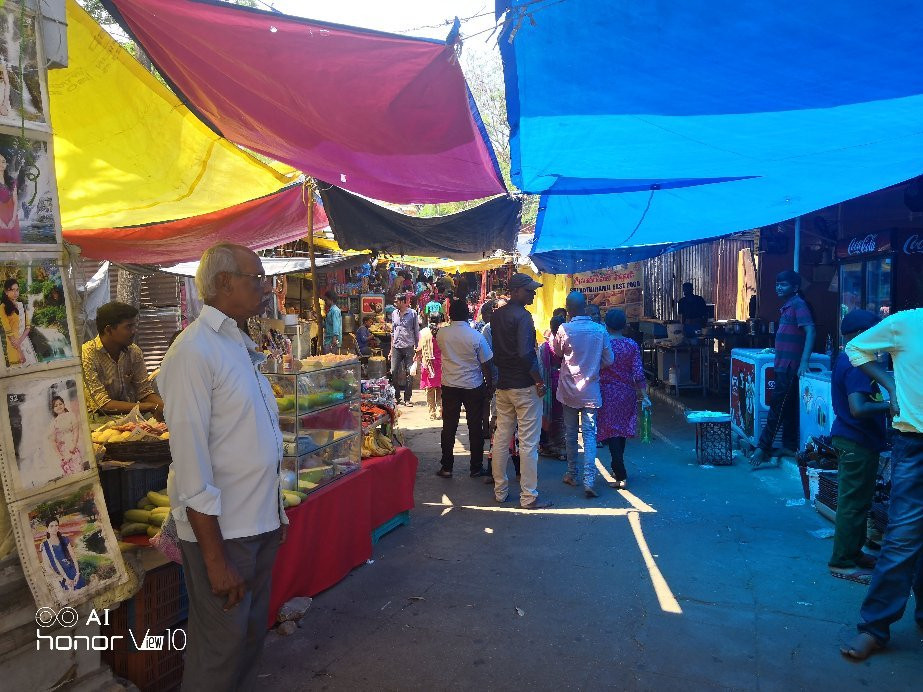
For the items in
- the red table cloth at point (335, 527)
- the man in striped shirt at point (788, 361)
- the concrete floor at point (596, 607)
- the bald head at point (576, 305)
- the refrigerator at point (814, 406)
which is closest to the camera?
the concrete floor at point (596, 607)

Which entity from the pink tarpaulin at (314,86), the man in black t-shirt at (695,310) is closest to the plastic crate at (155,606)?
the pink tarpaulin at (314,86)

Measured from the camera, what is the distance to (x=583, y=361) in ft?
21.7

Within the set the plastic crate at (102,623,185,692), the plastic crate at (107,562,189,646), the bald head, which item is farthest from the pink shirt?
the plastic crate at (102,623,185,692)

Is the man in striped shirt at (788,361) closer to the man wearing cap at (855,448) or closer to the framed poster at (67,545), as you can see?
the man wearing cap at (855,448)

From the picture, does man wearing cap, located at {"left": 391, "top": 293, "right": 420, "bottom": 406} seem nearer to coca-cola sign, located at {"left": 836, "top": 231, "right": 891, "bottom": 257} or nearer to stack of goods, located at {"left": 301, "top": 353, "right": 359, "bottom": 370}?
stack of goods, located at {"left": 301, "top": 353, "right": 359, "bottom": 370}

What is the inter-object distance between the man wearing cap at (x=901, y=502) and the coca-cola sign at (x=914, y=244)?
521cm

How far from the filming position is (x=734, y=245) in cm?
1421

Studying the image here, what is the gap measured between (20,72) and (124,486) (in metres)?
2.17

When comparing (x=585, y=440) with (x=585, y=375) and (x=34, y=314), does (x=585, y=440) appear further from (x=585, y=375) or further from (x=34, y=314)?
(x=34, y=314)

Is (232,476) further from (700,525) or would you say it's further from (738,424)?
(738,424)

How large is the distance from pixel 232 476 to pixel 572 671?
217cm

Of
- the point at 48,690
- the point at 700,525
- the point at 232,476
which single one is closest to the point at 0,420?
the point at 232,476

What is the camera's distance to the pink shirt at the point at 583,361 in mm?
6570

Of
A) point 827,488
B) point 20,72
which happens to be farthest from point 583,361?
point 20,72
